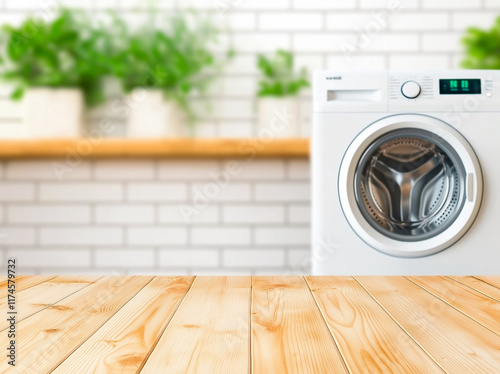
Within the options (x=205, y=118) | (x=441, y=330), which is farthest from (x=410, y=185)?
(x=441, y=330)

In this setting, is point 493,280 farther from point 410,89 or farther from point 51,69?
point 51,69

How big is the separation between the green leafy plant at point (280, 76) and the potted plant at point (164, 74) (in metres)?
0.26

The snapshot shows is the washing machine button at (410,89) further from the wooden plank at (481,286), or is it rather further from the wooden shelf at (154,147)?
the wooden plank at (481,286)

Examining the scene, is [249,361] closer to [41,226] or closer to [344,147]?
[344,147]

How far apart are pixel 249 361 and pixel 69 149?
2.02 meters

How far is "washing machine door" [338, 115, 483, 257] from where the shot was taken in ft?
6.39

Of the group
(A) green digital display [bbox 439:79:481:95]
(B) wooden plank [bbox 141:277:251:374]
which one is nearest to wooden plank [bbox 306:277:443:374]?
(B) wooden plank [bbox 141:277:251:374]

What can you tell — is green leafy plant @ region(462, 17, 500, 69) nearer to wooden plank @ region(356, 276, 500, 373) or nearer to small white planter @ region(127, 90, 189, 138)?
small white planter @ region(127, 90, 189, 138)

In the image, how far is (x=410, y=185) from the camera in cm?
203

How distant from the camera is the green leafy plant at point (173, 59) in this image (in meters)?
2.54

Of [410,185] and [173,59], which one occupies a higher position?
[173,59]

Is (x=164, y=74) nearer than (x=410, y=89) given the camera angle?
No

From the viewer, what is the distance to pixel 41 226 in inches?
105

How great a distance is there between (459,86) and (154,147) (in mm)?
1259
